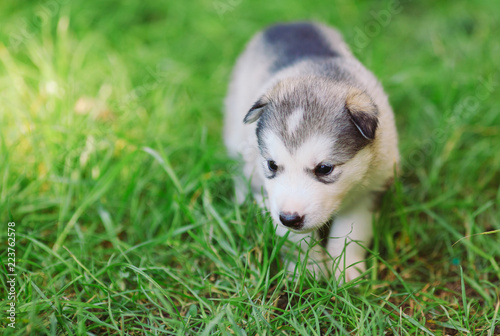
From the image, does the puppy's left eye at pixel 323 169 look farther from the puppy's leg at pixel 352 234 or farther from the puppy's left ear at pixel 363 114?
the puppy's leg at pixel 352 234

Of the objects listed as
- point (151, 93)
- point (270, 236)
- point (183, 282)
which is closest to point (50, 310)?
point (183, 282)

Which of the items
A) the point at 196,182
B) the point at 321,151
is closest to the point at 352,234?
the point at 321,151

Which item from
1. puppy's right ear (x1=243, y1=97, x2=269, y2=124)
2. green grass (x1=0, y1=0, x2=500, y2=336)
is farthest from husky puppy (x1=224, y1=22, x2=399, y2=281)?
green grass (x1=0, y1=0, x2=500, y2=336)

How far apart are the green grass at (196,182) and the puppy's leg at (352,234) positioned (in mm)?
137

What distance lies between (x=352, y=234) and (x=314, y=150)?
0.89 m

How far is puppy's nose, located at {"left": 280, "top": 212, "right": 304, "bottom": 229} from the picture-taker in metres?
2.72

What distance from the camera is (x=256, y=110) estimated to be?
3137 millimetres

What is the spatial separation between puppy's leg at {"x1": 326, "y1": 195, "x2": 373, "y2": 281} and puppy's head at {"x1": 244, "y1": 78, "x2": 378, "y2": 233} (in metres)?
0.38

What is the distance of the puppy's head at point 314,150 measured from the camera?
2.79m

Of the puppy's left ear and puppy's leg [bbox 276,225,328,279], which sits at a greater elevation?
the puppy's left ear

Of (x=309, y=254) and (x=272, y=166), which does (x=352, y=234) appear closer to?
(x=309, y=254)

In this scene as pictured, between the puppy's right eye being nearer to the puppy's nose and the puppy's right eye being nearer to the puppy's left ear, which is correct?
the puppy's nose

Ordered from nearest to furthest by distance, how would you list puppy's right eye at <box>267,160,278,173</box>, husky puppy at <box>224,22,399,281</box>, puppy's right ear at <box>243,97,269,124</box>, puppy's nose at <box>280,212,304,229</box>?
puppy's nose at <box>280,212,304,229</box>
husky puppy at <box>224,22,399,281</box>
puppy's right eye at <box>267,160,278,173</box>
puppy's right ear at <box>243,97,269,124</box>

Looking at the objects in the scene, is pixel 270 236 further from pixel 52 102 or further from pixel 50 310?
pixel 52 102
